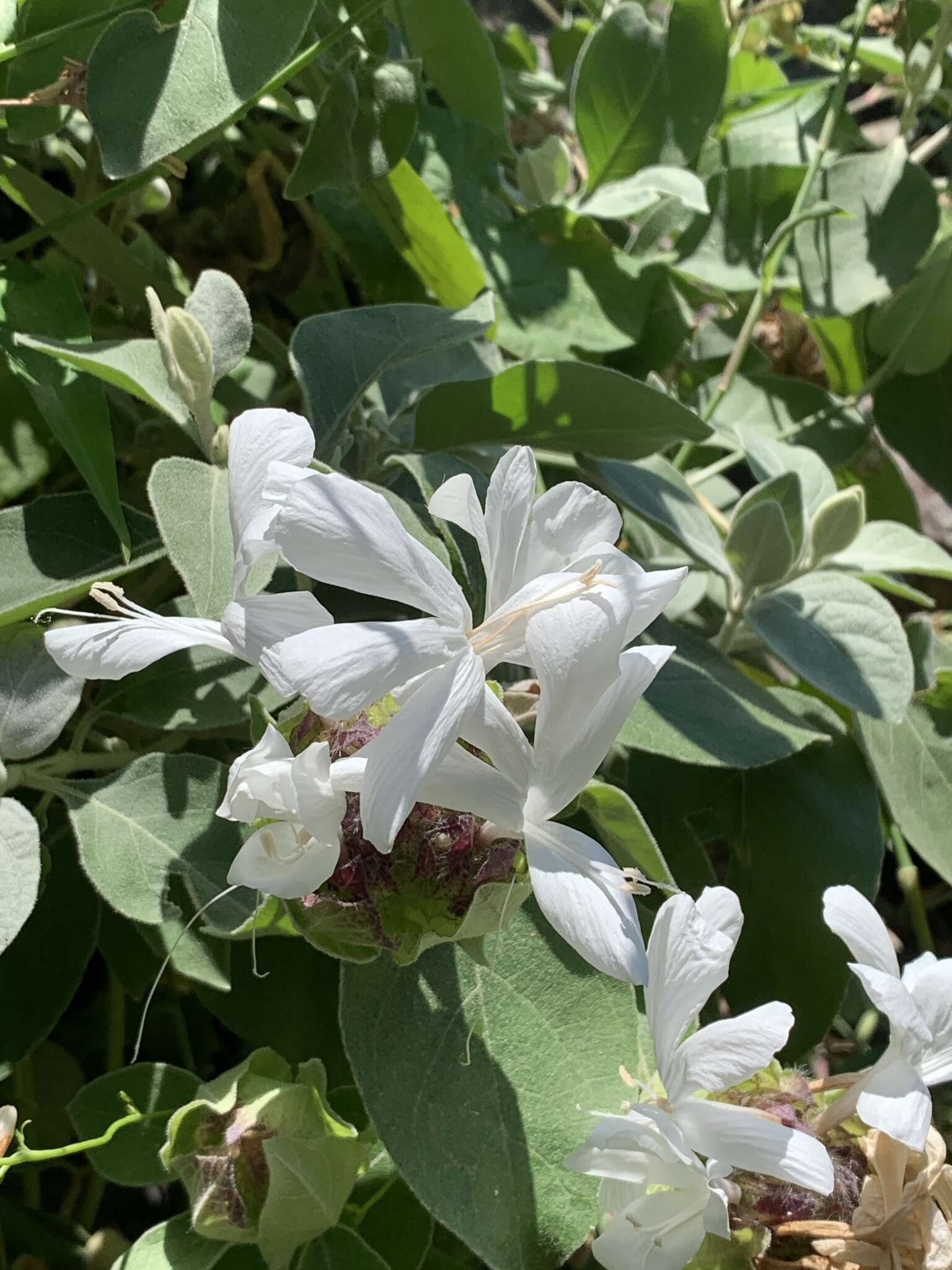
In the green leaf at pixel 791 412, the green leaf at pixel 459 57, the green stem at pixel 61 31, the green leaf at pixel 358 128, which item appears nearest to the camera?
the green stem at pixel 61 31

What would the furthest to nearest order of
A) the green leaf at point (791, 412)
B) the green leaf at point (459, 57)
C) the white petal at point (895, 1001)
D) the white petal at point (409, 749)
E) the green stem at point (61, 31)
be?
the green leaf at point (791, 412) < the green leaf at point (459, 57) < the green stem at point (61, 31) < the white petal at point (895, 1001) < the white petal at point (409, 749)

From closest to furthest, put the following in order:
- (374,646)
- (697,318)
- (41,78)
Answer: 1. (374,646)
2. (41,78)
3. (697,318)

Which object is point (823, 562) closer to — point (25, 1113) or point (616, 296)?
point (616, 296)

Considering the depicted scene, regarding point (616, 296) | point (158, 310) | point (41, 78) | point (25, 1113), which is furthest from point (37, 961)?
point (616, 296)

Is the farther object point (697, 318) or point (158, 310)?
point (697, 318)

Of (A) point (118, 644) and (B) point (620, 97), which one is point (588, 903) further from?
(B) point (620, 97)

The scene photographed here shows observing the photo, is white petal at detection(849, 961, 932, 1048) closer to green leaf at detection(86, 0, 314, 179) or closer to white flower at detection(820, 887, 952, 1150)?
white flower at detection(820, 887, 952, 1150)

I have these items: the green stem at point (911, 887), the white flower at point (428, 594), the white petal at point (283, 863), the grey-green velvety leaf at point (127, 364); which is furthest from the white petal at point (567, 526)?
the green stem at point (911, 887)

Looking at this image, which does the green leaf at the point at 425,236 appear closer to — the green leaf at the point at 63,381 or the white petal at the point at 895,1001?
the green leaf at the point at 63,381
